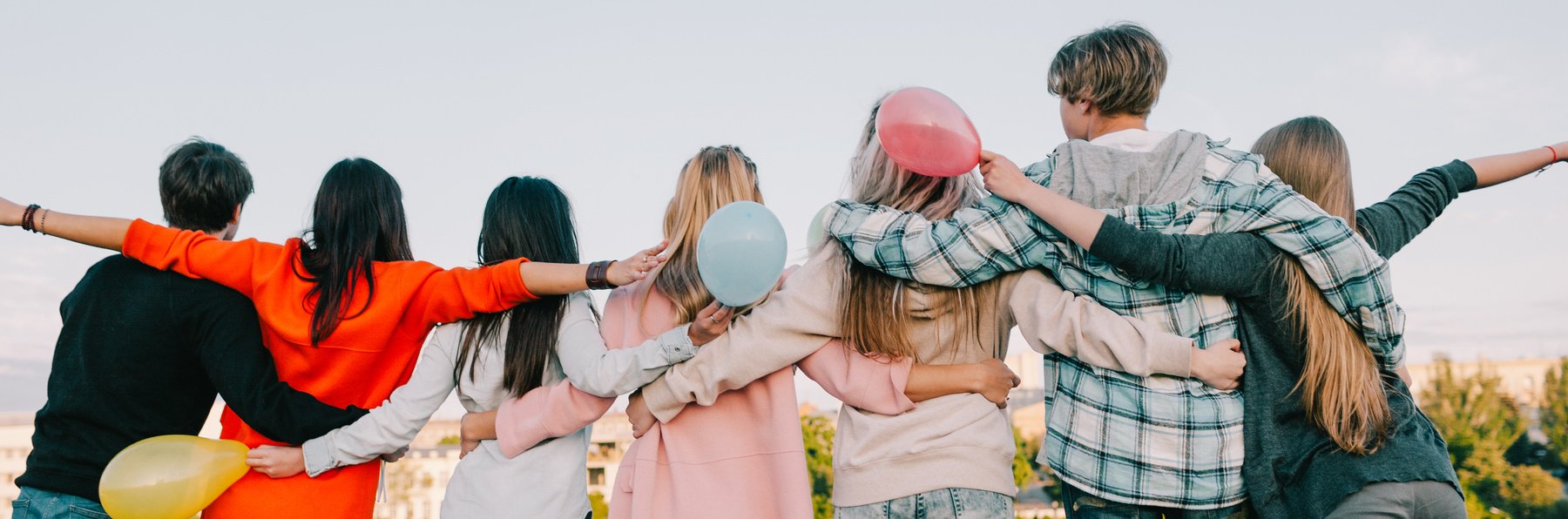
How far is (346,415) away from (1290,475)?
8.16 feet

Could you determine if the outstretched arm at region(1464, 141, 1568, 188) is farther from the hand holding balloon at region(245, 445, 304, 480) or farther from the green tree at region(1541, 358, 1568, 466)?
the green tree at region(1541, 358, 1568, 466)

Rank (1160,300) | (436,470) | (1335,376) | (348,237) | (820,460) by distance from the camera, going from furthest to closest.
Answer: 1. (436,470)
2. (820,460)
3. (348,237)
4. (1160,300)
5. (1335,376)

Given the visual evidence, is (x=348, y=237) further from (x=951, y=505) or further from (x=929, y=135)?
(x=951, y=505)

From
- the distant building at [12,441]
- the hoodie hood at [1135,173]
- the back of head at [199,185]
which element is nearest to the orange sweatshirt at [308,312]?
the back of head at [199,185]

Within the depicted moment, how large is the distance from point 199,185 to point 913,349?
7.09 feet

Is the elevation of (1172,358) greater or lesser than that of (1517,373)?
greater

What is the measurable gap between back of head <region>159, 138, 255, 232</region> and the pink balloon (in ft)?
6.50

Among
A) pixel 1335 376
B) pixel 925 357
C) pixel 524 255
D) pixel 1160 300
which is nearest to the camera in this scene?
pixel 1335 376

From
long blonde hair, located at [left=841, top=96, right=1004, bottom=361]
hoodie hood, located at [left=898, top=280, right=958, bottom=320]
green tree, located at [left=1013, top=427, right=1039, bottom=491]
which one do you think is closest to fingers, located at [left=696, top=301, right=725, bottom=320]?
long blonde hair, located at [left=841, top=96, right=1004, bottom=361]

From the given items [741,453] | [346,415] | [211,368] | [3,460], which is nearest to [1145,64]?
[741,453]

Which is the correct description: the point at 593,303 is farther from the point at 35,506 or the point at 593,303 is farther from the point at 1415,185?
the point at 1415,185

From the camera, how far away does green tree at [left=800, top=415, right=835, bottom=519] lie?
4472 cm

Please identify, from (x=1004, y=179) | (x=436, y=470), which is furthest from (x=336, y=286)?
(x=436, y=470)

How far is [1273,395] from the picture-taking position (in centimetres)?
245
